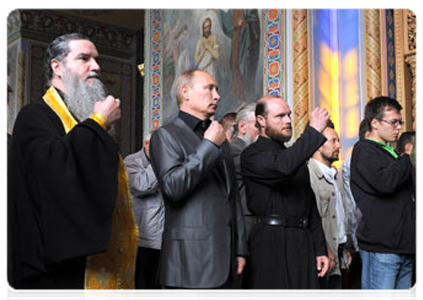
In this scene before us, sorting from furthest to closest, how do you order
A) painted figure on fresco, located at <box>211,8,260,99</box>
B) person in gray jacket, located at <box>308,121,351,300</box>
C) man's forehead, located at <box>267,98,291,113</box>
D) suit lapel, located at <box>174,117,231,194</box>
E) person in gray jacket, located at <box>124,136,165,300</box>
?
painted figure on fresco, located at <box>211,8,260,99</box> < person in gray jacket, located at <box>124,136,165,300</box> < person in gray jacket, located at <box>308,121,351,300</box> < man's forehead, located at <box>267,98,291,113</box> < suit lapel, located at <box>174,117,231,194</box>

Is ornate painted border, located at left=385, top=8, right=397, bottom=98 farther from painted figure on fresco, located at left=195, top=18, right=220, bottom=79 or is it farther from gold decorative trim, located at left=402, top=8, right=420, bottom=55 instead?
painted figure on fresco, located at left=195, top=18, right=220, bottom=79

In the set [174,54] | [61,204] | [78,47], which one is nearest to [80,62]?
[78,47]

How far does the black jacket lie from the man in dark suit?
46.5 inches

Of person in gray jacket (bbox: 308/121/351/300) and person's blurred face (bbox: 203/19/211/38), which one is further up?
person's blurred face (bbox: 203/19/211/38)

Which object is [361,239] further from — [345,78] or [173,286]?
[345,78]

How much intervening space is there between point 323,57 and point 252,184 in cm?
414

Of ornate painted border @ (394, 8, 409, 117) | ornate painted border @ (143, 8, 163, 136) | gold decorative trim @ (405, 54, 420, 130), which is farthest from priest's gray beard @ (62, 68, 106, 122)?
ornate painted border @ (143, 8, 163, 136)

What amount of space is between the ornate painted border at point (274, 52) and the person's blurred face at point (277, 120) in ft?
11.9

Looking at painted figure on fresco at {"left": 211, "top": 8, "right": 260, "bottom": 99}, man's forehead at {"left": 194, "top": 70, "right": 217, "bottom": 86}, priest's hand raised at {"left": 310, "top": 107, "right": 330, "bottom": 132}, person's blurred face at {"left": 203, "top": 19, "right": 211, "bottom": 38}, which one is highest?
person's blurred face at {"left": 203, "top": 19, "right": 211, "bottom": 38}

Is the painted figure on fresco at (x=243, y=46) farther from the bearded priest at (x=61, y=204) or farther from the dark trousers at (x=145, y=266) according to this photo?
the bearded priest at (x=61, y=204)

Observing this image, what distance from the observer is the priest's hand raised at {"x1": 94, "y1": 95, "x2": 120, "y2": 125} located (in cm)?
266

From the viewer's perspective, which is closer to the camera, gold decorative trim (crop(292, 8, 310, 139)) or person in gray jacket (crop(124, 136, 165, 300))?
person in gray jacket (crop(124, 136, 165, 300))

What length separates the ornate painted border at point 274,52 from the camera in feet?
25.1

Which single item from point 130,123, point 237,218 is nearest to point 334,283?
point 237,218
